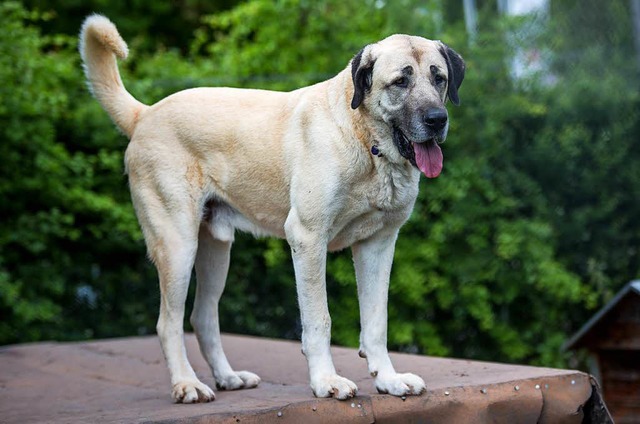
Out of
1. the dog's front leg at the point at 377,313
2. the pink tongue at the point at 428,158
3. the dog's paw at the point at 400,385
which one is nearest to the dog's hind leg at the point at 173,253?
the dog's front leg at the point at 377,313

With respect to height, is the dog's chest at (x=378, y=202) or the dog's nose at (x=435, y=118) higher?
the dog's nose at (x=435, y=118)

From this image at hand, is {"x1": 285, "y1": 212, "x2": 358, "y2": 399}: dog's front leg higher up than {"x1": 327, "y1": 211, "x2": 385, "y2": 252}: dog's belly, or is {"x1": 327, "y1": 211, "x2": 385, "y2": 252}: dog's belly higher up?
{"x1": 327, "y1": 211, "x2": 385, "y2": 252}: dog's belly

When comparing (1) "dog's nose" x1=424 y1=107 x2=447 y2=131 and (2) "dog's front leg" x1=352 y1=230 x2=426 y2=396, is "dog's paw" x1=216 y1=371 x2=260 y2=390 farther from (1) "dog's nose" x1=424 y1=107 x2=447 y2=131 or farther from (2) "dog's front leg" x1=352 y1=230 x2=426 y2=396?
(1) "dog's nose" x1=424 y1=107 x2=447 y2=131

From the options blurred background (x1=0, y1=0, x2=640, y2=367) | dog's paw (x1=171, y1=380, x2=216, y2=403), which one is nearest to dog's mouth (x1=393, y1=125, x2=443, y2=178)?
dog's paw (x1=171, y1=380, x2=216, y2=403)

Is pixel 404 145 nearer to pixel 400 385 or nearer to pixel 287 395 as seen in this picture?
pixel 400 385

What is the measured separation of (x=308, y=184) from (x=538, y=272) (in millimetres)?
4444

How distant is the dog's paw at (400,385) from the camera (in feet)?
13.4

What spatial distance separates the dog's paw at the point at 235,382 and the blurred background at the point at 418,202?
287cm

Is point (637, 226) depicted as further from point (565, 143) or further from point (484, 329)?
point (484, 329)

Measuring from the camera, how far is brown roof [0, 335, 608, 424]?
12.8 feet

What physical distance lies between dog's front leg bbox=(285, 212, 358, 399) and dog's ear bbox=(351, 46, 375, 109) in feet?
1.92

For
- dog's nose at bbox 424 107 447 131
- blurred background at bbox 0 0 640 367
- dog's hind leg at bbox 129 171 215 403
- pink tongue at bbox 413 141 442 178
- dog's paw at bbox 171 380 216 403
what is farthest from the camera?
blurred background at bbox 0 0 640 367

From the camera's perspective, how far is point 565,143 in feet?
27.9

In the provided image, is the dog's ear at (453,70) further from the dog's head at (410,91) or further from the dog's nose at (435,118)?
the dog's nose at (435,118)
